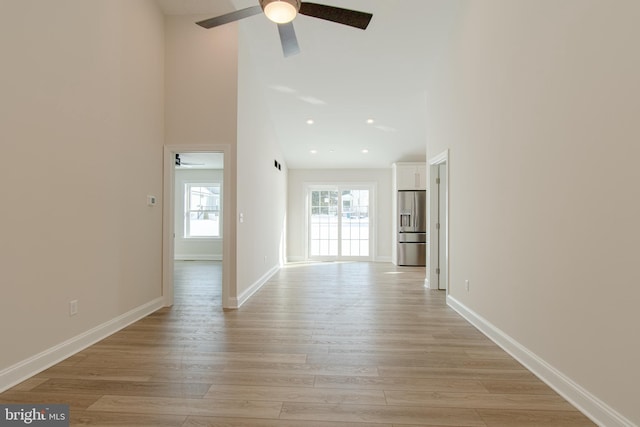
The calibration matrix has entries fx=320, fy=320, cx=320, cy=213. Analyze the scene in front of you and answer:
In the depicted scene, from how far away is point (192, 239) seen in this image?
357 inches

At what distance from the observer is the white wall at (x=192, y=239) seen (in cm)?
904

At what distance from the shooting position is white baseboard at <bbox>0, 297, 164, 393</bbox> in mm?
2094

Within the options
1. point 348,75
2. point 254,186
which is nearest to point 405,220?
point 348,75

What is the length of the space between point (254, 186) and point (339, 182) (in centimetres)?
406

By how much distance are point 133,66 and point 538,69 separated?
380cm

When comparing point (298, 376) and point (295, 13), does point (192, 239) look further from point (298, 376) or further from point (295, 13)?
point (295, 13)

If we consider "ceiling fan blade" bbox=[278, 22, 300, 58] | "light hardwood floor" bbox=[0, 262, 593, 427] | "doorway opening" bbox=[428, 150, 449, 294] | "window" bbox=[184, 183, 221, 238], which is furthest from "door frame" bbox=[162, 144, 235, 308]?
"window" bbox=[184, 183, 221, 238]

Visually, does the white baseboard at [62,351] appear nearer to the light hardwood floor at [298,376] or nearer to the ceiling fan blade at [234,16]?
the light hardwood floor at [298,376]

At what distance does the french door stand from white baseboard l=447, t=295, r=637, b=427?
5.43m

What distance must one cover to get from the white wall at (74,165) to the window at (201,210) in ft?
17.6

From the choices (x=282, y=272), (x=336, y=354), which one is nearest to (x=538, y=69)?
(x=336, y=354)

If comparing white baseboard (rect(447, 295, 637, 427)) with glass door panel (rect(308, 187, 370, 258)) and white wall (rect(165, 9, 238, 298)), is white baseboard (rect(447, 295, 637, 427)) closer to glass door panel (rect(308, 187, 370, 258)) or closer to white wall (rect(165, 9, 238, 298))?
white wall (rect(165, 9, 238, 298))

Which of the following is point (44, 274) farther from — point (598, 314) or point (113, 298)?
point (598, 314)

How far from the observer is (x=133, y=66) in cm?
343
